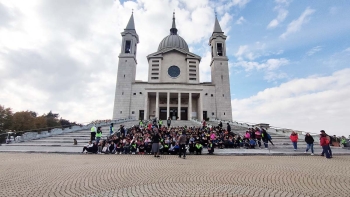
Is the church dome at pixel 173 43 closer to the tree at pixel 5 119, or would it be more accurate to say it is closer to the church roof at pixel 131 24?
the church roof at pixel 131 24

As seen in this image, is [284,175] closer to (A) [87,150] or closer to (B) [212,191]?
(B) [212,191]

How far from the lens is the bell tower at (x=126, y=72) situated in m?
43.5

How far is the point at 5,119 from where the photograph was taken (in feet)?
136

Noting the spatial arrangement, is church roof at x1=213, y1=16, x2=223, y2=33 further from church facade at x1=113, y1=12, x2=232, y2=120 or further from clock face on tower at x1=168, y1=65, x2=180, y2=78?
clock face on tower at x1=168, y1=65, x2=180, y2=78

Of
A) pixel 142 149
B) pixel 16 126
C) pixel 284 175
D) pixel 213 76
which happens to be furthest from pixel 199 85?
pixel 16 126

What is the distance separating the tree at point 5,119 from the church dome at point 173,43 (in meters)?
38.3

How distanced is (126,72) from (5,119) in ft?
88.0

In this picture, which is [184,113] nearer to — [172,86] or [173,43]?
[172,86]

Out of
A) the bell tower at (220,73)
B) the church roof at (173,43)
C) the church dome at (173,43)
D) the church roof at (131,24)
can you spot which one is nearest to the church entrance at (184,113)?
the bell tower at (220,73)

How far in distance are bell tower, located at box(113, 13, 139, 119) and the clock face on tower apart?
29.2 feet

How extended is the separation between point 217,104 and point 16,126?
47.4 metres

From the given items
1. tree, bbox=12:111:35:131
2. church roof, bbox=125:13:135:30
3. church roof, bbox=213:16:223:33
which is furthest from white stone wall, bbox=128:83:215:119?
tree, bbox=12:111:35:131

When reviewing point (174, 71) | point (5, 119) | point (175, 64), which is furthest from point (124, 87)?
point (5, 119)

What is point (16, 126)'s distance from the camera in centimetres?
4631
